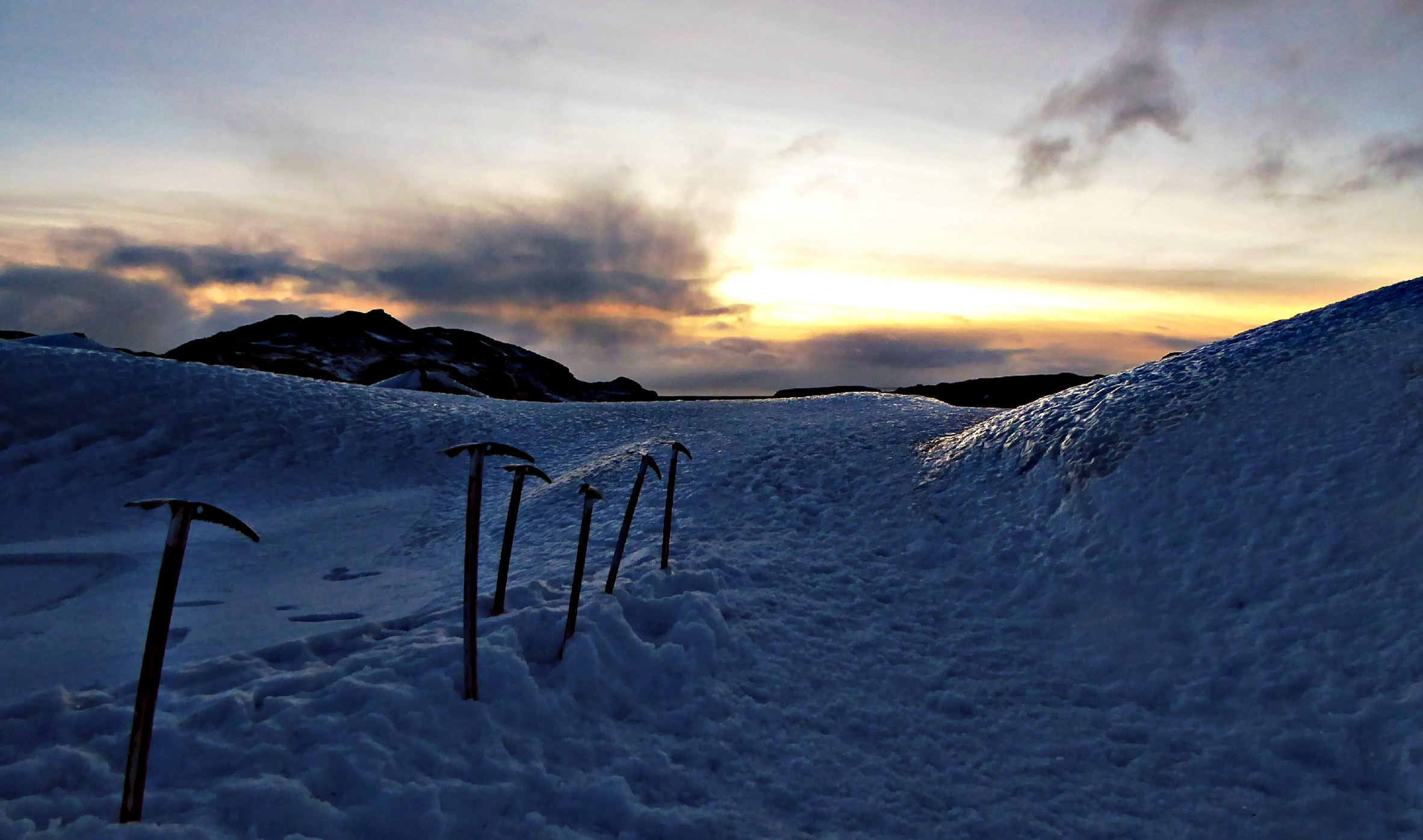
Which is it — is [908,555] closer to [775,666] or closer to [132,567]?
[775,666]

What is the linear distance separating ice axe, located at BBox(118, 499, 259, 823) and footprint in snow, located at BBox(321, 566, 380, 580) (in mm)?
8160

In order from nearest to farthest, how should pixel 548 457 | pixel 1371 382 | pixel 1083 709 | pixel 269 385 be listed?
pixel 1083 709, pixel 1371 382, pixel 548 457, pixel 269 385

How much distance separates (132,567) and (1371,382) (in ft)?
66.3

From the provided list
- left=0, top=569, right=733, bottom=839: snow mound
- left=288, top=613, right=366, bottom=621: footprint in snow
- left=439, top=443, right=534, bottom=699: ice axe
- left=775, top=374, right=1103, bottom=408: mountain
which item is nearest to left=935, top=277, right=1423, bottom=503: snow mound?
left=0, top=569, right=733, bottom=839: snow mound

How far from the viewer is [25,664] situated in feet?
27.3

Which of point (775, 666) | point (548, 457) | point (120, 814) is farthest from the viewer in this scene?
point (548, 457)

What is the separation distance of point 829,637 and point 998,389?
79778mm

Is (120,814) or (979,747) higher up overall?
(120,814)

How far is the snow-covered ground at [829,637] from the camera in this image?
5.73 m

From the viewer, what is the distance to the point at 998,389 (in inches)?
3255

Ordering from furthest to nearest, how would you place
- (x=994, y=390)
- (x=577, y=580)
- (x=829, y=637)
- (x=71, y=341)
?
(x=994, y=390) → (x=71, y=341) → (x=829, y=637) → (x=577, y=580)

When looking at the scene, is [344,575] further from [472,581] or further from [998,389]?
[998,389]

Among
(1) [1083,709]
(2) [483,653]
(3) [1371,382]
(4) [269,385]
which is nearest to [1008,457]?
(3) [1371,382]

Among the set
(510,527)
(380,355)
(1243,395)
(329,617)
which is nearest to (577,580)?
(510,527)
